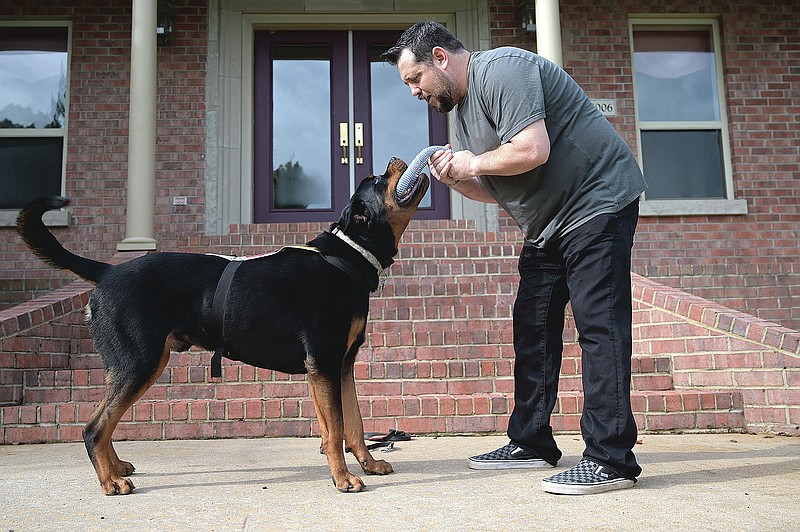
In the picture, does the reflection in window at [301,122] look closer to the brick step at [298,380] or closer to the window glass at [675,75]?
the window glass at [675,75]

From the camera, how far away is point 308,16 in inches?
322

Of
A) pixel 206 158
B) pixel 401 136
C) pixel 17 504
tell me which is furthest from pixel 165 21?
pixel 17 504

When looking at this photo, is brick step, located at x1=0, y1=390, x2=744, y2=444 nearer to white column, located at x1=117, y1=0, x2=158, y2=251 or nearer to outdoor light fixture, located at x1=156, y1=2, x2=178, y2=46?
white column, located at x1=117, y1=0, x2=158, y2=251

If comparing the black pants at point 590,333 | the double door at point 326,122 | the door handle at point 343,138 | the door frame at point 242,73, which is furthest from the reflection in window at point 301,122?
the black pants at point 590,333

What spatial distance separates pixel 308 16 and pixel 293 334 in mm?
6188

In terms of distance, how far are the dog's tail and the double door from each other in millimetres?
5169

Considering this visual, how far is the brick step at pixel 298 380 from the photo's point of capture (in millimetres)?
4375

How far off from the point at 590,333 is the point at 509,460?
736 millimetres

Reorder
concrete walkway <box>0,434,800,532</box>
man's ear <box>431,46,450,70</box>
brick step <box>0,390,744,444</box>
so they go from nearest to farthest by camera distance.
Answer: concrete walkway <box>0,434,800,532</box>, man's ear <box>431,46,450,70</box>, brick step <box>0,390,744,444</box>

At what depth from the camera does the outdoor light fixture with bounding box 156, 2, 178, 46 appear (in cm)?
763

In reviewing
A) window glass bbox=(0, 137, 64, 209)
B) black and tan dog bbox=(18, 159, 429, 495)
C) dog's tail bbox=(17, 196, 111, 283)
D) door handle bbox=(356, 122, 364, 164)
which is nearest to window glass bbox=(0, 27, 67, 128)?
window glass bbox=(0, 137, 64, 209)

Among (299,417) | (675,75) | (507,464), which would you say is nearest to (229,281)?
(507,464)

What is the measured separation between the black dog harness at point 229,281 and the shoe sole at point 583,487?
1069mm

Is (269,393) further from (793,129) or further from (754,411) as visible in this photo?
(793,129)
